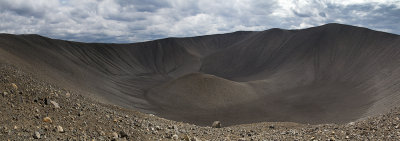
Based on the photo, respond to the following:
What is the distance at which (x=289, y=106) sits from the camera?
150ft

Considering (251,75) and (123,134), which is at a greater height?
(251,75)

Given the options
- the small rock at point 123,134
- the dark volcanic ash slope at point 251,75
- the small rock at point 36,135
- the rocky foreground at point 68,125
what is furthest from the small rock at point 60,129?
the dark volcanic ash slope at point 251,75

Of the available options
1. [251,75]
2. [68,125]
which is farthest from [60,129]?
[251,75]

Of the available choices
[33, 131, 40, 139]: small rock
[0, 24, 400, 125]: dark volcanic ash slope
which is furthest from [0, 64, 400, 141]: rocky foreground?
[0, 24, 400, 125]: dark volcanic ash slope

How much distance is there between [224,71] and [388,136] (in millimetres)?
83326

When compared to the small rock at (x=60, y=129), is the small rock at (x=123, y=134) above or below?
below

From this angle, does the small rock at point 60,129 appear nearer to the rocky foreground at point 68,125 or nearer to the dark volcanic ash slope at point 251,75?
the rocky foreground at point 68,125

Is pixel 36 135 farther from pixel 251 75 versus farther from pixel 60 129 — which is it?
pixel 251 75

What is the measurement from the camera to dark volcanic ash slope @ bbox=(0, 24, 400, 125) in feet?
137

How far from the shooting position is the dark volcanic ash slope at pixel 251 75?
41750 millimetres

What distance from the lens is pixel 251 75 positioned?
266ft

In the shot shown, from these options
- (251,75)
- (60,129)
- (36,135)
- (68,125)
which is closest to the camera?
(36,135)

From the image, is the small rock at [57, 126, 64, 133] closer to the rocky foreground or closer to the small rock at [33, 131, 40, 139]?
the rocky foreground

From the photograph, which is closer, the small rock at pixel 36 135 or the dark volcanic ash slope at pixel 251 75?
the small rock at pixel 36 135
